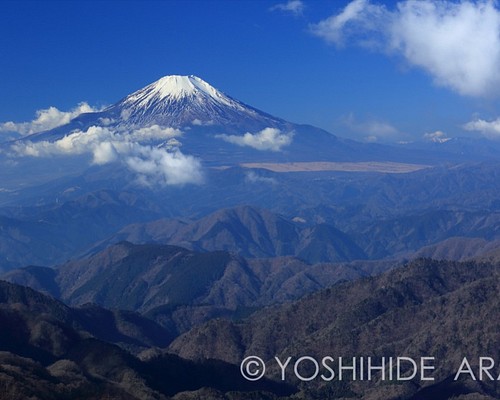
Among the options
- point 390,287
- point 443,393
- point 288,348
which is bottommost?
point 443,393

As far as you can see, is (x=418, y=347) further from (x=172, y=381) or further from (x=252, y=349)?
(x=172, y=381)

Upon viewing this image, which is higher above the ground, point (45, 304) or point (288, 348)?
point (45, 304)

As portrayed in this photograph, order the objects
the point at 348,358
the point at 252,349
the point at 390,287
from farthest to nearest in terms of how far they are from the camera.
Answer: the point at 390,287 < the point at 252,349 < the point at 348,358

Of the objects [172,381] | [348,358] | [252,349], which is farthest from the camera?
[252,349]

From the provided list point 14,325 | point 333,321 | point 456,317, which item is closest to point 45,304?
point 14,325

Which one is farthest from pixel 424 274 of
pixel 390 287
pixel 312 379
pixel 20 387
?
pixel 20 387

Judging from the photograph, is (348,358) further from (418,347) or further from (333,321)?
(333,321)

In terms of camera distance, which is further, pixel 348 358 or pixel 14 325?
pixel 348 358

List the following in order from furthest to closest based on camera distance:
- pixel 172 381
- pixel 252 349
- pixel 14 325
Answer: pixel 252 349
pixel 14 325
pixel 172 381

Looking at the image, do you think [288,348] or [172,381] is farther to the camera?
[288,348]
